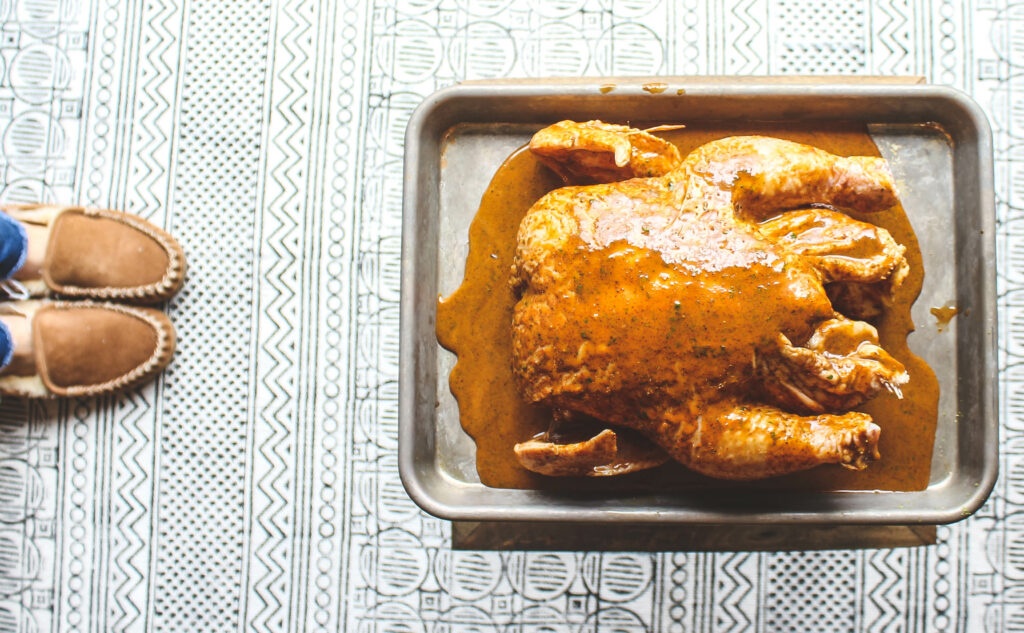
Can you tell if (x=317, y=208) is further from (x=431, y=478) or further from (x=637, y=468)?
(x=637, y=468)

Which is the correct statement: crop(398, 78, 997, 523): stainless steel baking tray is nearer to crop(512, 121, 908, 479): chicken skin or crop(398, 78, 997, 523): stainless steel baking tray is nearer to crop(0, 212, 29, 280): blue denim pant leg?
crop(512, 121, 908, 479): chicken skin

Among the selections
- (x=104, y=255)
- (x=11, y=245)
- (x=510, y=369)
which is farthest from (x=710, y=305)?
(x=11, y=245)

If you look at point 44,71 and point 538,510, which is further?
point 44,71

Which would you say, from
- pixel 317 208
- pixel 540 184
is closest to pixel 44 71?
pixel 317 208

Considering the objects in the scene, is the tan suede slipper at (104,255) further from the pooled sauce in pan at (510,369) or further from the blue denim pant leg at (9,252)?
the pooled sauce in pan at (510,369)

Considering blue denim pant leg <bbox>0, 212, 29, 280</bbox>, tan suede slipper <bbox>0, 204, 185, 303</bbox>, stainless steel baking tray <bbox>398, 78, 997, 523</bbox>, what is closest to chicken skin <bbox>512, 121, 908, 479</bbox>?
stainless steel baking tray <bbox>398, 78, 997, 523</bbox>
